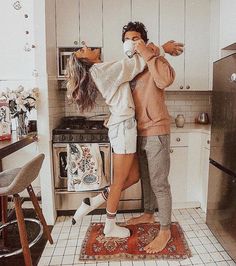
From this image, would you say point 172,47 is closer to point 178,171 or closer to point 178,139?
point 178,139

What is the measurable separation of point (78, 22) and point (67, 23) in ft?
0.37

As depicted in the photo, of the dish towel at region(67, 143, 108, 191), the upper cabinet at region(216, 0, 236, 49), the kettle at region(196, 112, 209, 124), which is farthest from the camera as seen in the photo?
the kettle at region(196, 112, 209, 124)

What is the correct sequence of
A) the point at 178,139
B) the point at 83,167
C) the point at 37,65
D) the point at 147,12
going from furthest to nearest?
the point at 147,12
the point at 178,139
the point at 83,167
the point at 37,65

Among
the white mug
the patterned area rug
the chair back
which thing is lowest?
the patterned area rug

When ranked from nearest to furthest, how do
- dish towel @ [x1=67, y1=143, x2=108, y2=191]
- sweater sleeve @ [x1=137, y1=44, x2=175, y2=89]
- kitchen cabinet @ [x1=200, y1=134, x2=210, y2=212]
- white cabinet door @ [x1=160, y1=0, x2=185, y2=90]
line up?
sweater sleeve @ [x1=137, y1=44, x2=175, y2=89] < dish towel @ [x1=67, y1=143, x2=108, y2=191] < kitchen cabinet @ [x1=200, y1=134, x2=210, y2=212] < white cabinet door @ [x1=160, y1=0, x2=185, y2=90]

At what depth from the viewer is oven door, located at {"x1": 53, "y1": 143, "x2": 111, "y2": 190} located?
243 cm

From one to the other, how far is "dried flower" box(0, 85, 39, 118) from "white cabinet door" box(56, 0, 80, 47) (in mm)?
742

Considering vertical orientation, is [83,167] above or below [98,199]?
above

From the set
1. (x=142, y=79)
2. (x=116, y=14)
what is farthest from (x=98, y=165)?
(x=116, y=14)

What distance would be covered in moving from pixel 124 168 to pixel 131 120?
377 mm

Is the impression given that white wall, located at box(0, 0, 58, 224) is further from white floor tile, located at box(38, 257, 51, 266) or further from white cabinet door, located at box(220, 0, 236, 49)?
white cabinet door, located at box(220, 0, 236, 49)

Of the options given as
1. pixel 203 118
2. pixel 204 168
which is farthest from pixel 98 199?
pixel 203 118

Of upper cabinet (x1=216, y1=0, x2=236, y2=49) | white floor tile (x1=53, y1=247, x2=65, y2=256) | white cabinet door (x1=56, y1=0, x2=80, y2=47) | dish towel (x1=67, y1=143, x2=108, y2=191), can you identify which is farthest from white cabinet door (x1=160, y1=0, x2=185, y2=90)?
white floor tile (x1=53, y1=247, x2=65, y2=256)

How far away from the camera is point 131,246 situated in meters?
2.03
